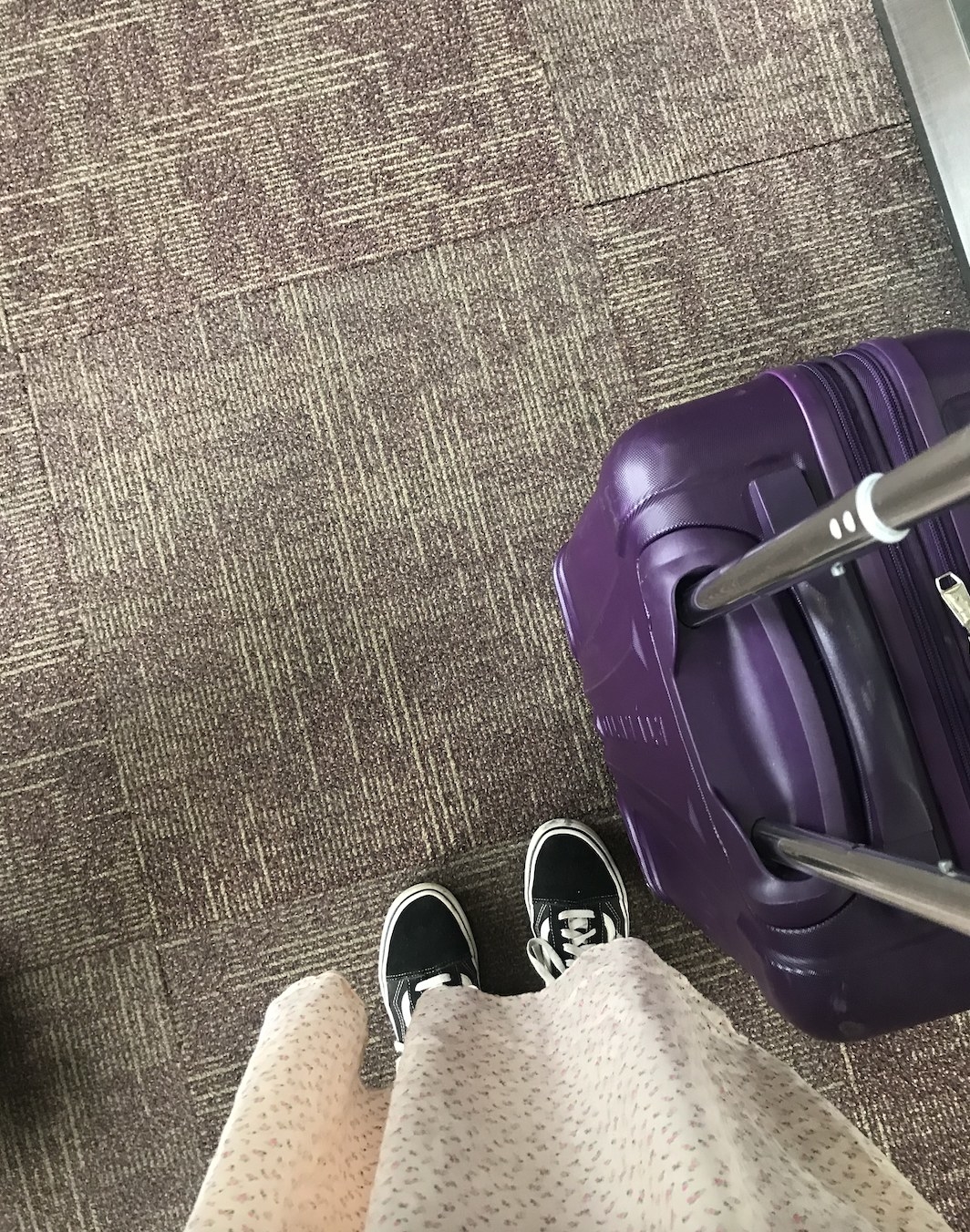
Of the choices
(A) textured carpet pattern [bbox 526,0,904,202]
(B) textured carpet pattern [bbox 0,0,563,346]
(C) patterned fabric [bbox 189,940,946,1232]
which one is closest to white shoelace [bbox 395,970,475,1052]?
(C) patterned fabric [bbox 189,940,946,1232]

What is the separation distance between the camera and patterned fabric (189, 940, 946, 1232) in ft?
1.73

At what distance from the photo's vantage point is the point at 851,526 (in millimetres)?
441

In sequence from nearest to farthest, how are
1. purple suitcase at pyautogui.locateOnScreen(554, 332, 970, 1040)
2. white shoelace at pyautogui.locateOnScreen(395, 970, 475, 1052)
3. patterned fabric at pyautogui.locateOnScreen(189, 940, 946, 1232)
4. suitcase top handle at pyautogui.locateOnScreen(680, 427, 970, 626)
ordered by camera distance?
suitcase top handle at pyautogui.locateOnScreen(680, 427, 970, 626) → patterned fabric at pyautogui.locateOnScreen(189, 940, 946, 1232) → purple suitcase at pyautogui.locateOnScreen(554, 332, 970, 1040) → white shoelace at pyautogui.locateOnScreen(395, 970, 475, 1052)

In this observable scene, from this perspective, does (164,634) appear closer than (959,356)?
No

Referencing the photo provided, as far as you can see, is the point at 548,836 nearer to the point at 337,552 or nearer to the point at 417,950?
the point at 417,950

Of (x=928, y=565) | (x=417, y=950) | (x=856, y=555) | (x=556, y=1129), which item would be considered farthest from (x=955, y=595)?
(x=417, y=950)

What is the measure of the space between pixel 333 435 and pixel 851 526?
0.82 metres

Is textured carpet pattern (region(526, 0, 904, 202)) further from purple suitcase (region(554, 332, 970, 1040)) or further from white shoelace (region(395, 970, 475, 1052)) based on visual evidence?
white shoelace (region(395, 970, 475, 1052))

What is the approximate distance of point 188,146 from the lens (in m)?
1.18

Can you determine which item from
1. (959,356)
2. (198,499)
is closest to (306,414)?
(198,499)

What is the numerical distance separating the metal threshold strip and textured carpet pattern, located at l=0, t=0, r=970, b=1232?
3cm

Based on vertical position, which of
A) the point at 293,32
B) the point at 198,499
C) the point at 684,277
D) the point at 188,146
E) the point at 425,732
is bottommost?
the point at 425,732

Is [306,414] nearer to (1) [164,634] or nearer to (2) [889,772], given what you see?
(1) [164,634]

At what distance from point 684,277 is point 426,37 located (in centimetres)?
45
